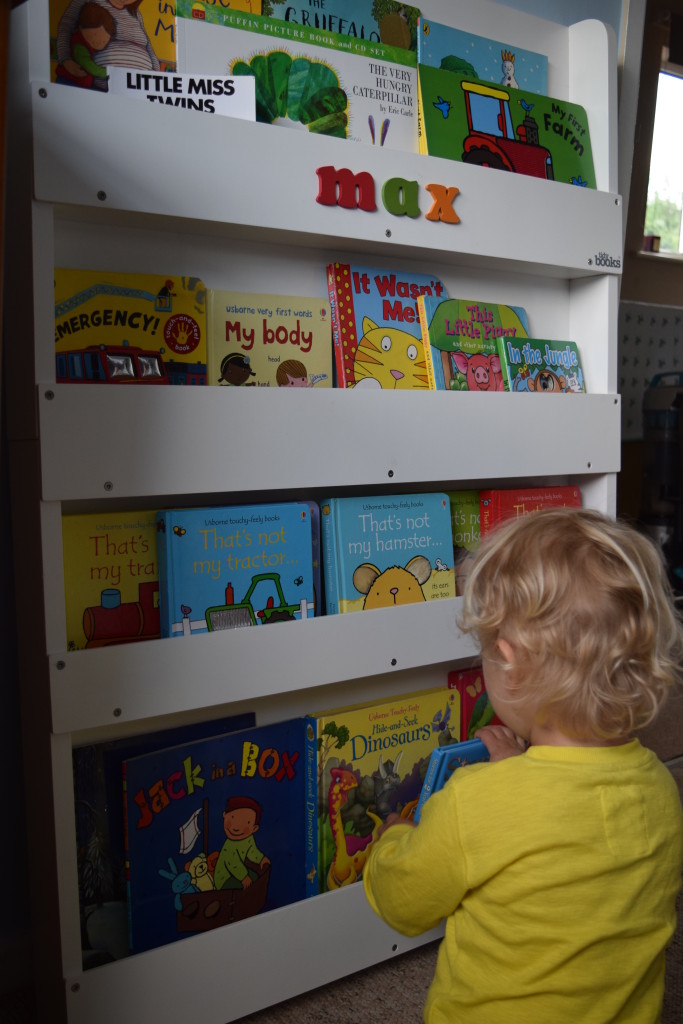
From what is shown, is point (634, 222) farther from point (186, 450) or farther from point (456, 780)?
point (456, 780)

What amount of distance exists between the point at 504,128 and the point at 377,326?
452 millimetres

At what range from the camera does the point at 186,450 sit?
1107mm

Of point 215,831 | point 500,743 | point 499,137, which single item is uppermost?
point 499,137

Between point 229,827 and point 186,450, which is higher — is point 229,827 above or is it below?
below

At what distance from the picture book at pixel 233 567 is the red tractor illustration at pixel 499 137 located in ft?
2.32

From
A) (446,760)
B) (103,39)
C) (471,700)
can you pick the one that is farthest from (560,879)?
(103,39)

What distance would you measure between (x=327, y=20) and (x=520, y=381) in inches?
26.7

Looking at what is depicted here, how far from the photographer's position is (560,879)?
0.73 metres

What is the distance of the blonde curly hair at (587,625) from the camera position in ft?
2.50

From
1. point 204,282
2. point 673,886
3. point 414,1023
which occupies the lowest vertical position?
point 414,1023

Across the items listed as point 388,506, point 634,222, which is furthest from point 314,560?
point 634,222

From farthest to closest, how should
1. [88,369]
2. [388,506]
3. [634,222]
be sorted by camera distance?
[634,222] → [388,506] → [88,369]

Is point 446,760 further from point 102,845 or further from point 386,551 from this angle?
point 102,845

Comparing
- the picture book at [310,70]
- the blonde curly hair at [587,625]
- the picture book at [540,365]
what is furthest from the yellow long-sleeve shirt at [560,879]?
the picture book at [310,70]
